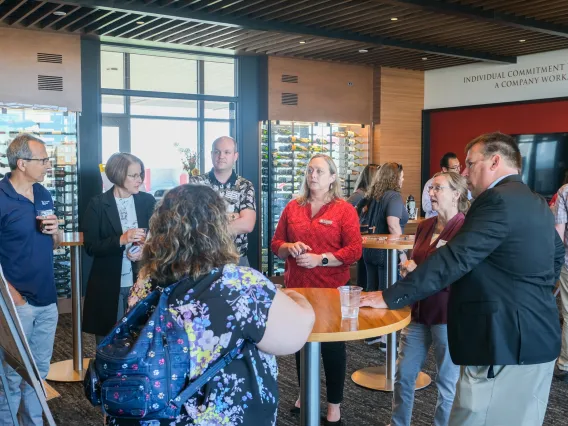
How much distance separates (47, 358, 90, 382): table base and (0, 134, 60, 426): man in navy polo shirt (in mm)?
1406

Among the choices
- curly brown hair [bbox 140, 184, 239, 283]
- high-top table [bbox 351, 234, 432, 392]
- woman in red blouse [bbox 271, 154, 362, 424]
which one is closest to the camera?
curly brown hair [bbox 140, 184, 239, 283]

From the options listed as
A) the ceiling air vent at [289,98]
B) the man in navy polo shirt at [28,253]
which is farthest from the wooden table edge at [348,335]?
the ceiling air vent at [289,98]

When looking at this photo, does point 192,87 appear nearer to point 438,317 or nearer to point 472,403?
point 438,317

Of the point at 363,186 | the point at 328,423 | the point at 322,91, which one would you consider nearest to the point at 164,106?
the point at 322,91

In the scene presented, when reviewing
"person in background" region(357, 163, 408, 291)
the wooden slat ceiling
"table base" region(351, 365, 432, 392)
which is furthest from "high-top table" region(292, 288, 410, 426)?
the wooden slat ceiling

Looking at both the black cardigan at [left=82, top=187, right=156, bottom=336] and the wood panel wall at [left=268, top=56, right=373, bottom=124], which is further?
the wood panel wall at [left=268, top=56, right=373, bottom=124]

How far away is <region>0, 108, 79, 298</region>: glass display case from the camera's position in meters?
7.13

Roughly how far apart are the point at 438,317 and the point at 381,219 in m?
2.38

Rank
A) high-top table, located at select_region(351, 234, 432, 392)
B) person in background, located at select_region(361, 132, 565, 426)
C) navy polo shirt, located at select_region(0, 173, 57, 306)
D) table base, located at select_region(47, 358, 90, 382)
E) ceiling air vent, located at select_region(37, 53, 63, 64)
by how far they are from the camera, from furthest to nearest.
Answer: ceiling air vent, located at select_region(37, 53, 63, 64) → table base, located at select_region(47, 358, 90, 382) → high-top table, located at select_region(351, 234, 432, 392) → navy polo shirt, located at select_region(0, 173, 57, 306) → person in background, located at select_region(361, 132, 565, 426)

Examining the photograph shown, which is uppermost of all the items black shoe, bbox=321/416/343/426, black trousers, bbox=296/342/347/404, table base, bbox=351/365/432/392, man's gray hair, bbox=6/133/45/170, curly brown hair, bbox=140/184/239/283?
man's gray hair, bbox=6/133/45/170

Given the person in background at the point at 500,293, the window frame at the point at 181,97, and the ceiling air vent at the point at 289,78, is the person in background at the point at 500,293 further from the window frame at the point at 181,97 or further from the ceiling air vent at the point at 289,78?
the ceiling air vent at the point at 289,78

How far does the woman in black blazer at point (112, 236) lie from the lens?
403cm

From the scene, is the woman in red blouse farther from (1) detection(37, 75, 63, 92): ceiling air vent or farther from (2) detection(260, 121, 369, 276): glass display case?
(2) detection(260, 121, 369, 276): glass display case

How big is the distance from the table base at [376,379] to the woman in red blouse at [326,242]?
822mm
